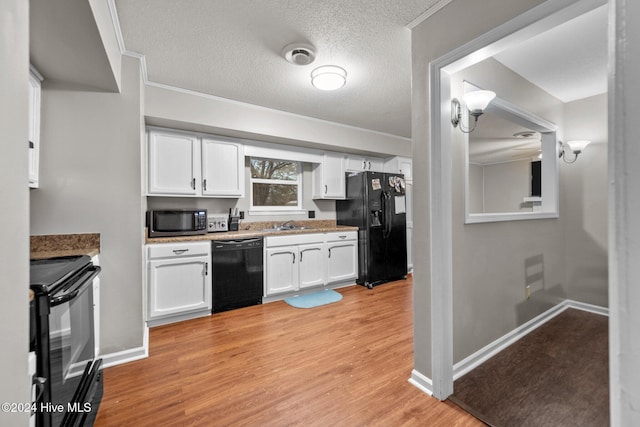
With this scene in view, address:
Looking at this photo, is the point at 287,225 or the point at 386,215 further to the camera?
the point at 386,215

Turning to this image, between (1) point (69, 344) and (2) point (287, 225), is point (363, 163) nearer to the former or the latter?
(2) point (287, 225)

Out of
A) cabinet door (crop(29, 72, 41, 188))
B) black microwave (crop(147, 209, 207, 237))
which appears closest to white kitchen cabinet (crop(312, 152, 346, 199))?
black microwave (crop(147, 209, 207, 237))

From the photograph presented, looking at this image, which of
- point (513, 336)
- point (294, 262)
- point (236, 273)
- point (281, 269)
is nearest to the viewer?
point (513, 336)

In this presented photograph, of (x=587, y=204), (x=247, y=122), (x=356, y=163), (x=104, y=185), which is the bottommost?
(x=587, y=204)

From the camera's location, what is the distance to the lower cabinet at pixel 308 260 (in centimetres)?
352

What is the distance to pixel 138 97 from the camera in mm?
2238

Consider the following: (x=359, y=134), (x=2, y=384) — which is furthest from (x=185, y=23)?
(x=359, y=134)

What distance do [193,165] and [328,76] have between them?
5.99ft

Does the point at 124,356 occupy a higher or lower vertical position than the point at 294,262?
lower

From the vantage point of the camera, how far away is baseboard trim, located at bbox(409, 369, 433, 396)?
69.2 inches

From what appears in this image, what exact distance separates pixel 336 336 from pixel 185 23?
2718 mm

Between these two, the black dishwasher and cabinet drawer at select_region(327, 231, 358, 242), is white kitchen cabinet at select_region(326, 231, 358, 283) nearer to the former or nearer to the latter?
cabinet drawer at select_region(327, 231, 358, 242)

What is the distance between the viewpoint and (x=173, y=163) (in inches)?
122

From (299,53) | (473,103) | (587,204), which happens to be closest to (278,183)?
(299,53)
